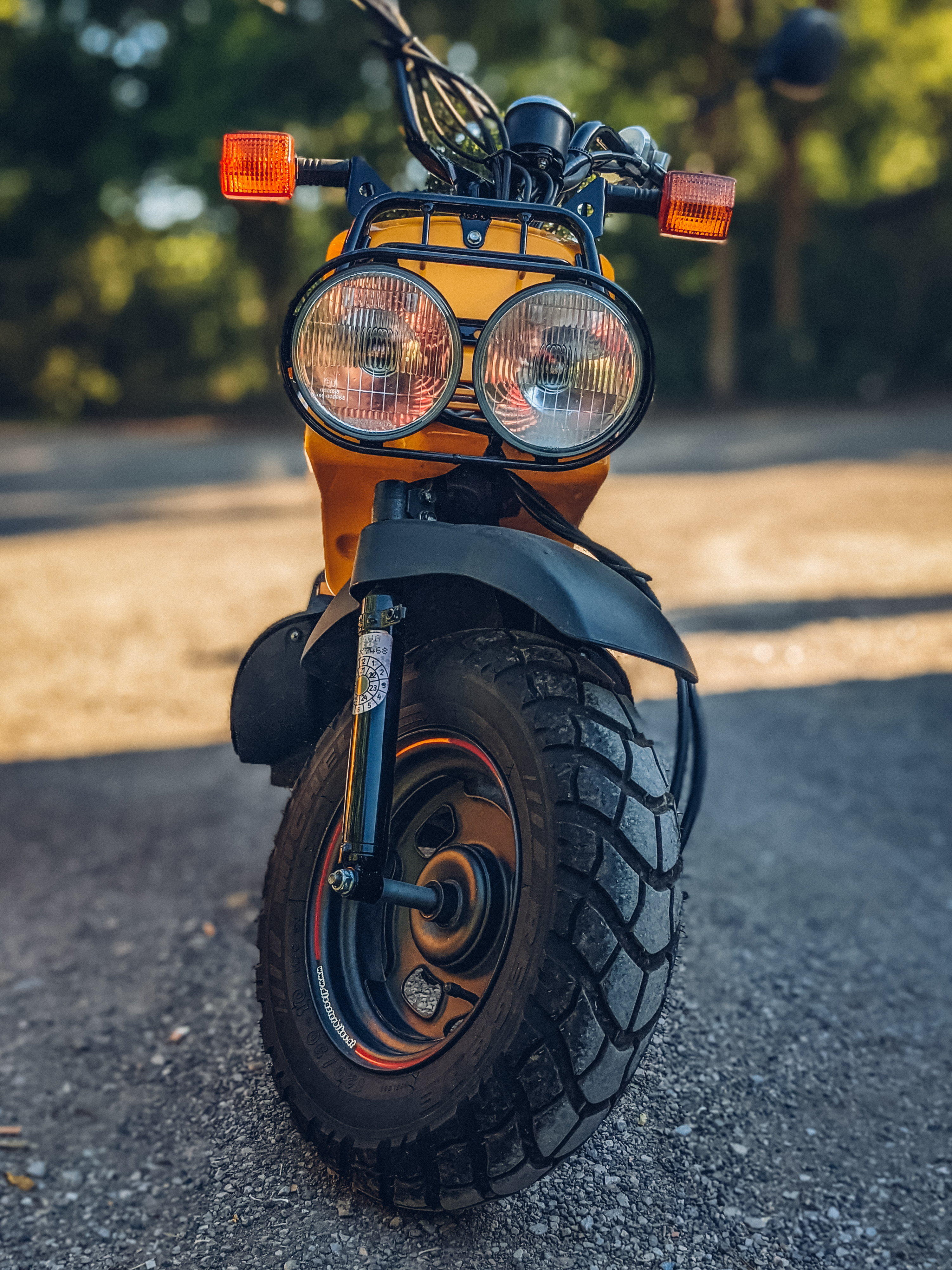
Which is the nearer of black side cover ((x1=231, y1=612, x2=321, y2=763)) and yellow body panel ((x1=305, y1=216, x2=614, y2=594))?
yellow body panel ((x1=305, y1=216, x2=614, y2=594))

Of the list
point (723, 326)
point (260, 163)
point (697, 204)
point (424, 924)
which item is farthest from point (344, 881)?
point (723, 326)

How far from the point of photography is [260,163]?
217 centimetres

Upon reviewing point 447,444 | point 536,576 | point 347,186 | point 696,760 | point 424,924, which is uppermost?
point 347,186

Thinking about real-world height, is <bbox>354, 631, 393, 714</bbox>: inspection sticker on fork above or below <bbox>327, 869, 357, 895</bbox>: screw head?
above

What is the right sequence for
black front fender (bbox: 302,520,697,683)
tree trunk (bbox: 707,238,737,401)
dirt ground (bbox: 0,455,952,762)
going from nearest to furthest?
1. black front fender (bbox: 302,520,697,683)
2. dirt ground (bbox: 0,455,952,762)
3. tree trunk (bbox: 707,238,737,401)

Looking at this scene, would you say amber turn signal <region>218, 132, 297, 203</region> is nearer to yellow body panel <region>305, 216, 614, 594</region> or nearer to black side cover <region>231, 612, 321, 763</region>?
yellow body panel <region>305, 216, 614, 594</region>

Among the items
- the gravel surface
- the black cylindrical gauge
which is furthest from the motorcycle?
the gravel surface

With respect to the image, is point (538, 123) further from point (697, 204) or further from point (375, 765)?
point (375, 765)

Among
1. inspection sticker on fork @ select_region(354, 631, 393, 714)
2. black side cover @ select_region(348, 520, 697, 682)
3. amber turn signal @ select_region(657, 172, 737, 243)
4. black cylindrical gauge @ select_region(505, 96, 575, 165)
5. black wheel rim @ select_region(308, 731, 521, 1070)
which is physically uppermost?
black cylindrical gauge @ select_region(505, 96, 575, 165)

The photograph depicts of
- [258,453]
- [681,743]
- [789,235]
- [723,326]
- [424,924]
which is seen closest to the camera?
[424,924]

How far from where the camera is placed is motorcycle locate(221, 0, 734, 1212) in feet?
5.56

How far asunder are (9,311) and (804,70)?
75.3 ft

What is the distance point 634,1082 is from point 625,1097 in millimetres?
49

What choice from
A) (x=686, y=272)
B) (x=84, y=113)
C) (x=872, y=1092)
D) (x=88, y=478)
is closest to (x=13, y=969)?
(x=872, y=1092)
